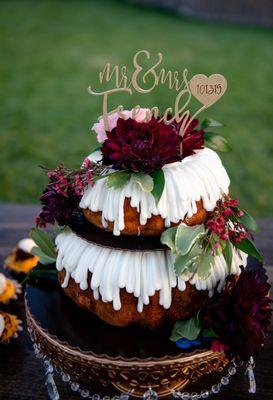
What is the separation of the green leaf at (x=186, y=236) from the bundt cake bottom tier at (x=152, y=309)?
11 centimetres

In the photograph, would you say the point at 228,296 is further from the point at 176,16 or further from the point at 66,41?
the point at 176,16

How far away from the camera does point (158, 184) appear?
0.99 meters

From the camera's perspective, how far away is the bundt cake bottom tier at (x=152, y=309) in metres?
1.06

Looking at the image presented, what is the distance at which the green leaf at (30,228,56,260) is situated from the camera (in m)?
1.31

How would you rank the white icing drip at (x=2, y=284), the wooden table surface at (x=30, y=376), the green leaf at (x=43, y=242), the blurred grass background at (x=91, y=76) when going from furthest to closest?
the blurred grass background at (x=91, y=76)
the white icing drip at (x=2, y=284)
the green leaf at (x=43, y=242)
the wooden table surface at (x=30, y=376)

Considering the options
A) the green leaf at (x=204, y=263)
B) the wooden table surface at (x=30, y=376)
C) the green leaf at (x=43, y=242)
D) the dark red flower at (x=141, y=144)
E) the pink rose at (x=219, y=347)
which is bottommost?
the wooden table surface at (x=30, y=376)

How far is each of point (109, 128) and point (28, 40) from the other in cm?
599

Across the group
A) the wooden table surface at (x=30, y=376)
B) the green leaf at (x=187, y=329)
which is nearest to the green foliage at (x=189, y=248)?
the green leaf at (x=187, y=329)

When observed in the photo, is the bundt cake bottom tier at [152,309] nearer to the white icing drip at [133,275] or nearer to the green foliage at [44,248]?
the white icing drip at [133,275]

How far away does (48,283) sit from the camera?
1243 mm

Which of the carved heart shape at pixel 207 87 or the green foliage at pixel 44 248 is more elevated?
the carved heart shape at pixel 207 87

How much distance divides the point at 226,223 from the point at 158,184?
0.17m

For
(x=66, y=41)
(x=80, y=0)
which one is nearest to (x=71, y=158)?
(x=66, y=41)

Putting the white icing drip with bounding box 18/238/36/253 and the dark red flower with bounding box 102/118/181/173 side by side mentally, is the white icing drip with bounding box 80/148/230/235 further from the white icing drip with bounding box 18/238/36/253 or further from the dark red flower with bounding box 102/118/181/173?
the white icing drip with bounding box 18/238/36/253
